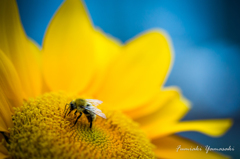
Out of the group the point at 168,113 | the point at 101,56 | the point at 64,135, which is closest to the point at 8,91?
the point at 64,135

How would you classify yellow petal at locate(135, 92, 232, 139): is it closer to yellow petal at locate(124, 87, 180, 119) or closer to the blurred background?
yellow petal at locate(124, 87, 180, 119)

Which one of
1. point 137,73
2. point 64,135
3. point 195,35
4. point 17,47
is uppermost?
point 195,35

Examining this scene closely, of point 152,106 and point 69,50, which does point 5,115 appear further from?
point 152,106

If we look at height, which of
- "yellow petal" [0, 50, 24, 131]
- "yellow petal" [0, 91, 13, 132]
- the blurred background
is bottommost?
"yellow petal" [0, 91, 13, 132]

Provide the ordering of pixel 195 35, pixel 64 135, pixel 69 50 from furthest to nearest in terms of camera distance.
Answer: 1. pixel 195 35
2. pixel 69 50
3. pixel 64 135

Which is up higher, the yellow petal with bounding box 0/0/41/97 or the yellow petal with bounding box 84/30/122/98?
the yellow petal with bounding box 84/30/122/98

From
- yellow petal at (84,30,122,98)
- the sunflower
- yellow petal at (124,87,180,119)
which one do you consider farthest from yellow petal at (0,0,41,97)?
yellow petal at (124,87,180,119)

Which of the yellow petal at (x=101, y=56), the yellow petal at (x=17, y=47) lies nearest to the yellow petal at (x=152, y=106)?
the yellow petal at (x=101, y=56)

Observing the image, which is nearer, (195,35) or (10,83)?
(10,83)
